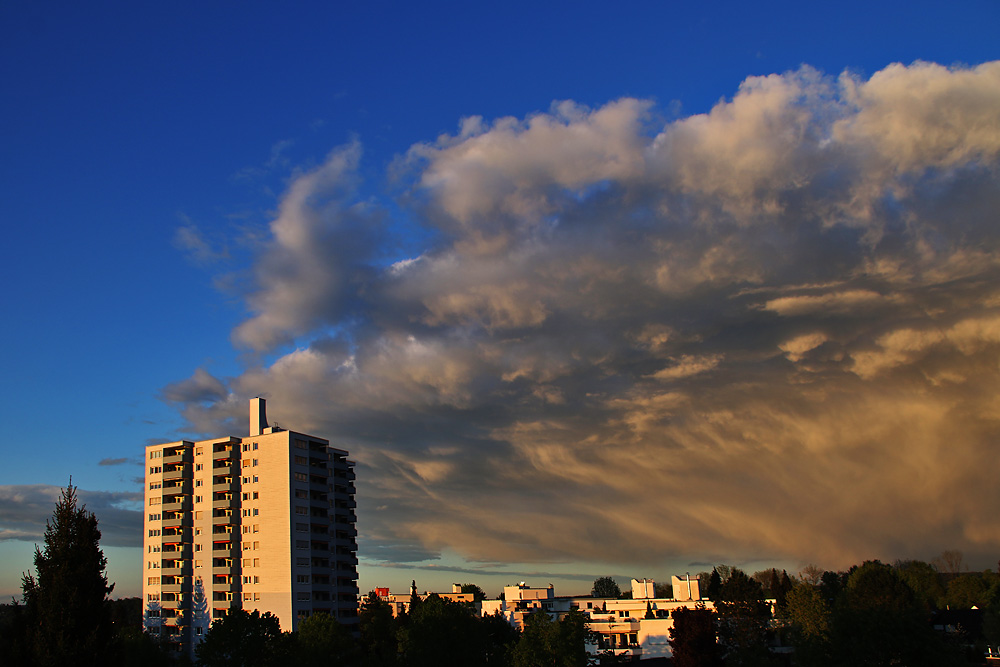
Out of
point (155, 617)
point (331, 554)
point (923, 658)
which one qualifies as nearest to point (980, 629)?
point (923, 658)

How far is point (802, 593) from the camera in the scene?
123 metres

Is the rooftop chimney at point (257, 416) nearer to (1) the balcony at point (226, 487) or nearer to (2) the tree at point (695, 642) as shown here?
(1) the balcony at point (226, 487)

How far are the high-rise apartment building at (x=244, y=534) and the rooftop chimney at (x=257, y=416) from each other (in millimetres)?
186

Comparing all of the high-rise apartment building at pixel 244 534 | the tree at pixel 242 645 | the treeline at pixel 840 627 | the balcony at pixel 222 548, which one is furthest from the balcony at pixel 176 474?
the treeline at pixel 840 627

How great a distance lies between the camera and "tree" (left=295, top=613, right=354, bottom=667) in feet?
239

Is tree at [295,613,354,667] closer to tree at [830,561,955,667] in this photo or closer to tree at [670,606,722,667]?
tree at [670,606,722,667]

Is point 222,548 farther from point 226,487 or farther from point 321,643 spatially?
point 321,643

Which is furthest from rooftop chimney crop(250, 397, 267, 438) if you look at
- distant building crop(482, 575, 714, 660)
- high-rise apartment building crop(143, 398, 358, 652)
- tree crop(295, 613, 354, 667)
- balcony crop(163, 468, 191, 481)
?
distant building crop(482, 575, 714, 660)

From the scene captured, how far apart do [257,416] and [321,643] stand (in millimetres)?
55056

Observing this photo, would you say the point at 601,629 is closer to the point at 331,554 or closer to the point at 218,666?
the point at 331,554

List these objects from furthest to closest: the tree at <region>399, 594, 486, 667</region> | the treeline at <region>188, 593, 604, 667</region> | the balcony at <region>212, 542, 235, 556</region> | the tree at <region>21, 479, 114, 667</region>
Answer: the balcony at <region>212, 542, 235, 556</region>, the tree at <region>399, 594, 486, 667</region>, the treeline at <region>188, 593, 604, 667</region>, the tree at <region>21, 479, 114, 667</region>

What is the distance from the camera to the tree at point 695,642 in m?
93.8

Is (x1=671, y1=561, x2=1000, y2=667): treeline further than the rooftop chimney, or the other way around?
the rooftop chimney

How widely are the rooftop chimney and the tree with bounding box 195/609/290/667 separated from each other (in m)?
73.6
